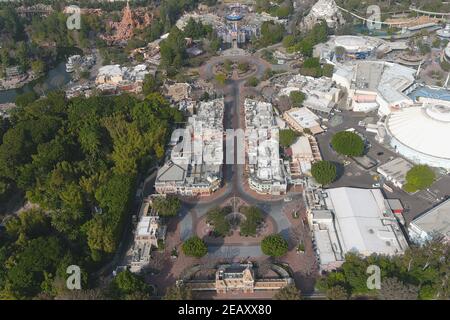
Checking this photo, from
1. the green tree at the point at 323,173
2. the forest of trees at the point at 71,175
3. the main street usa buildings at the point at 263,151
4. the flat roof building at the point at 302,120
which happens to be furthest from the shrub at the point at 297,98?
the forest of trees at the point at 71,175

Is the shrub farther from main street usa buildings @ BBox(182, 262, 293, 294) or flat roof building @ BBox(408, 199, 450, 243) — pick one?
main street usa buildings @ BBox(182, 262, 293, 294)

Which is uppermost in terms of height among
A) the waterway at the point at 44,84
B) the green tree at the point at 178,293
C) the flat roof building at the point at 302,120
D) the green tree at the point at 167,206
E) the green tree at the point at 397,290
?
the green tree at the point at 397,290

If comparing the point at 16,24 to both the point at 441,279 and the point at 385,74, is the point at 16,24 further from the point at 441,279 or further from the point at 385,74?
the point at 441,279

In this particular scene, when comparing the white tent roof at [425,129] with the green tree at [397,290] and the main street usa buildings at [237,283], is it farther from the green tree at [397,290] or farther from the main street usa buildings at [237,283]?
the main street usa buildings at [237,283]

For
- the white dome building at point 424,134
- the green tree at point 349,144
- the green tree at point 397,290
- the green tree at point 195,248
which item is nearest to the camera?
the green tree at point 397,290

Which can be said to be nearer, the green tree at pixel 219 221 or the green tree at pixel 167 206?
the green tree at pixel 219 221

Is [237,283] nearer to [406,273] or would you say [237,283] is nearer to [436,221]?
[406,273]


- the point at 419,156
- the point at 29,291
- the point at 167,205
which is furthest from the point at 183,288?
the point at 419,156
